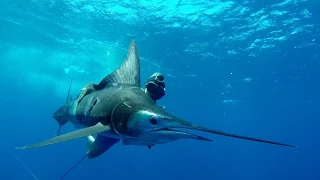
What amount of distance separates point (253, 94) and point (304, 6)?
2018cm

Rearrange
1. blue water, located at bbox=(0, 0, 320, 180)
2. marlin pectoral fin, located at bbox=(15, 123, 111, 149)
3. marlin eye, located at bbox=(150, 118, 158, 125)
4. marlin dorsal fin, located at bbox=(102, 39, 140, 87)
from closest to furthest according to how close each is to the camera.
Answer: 1. marlin pectoral fin, located at bbox=(15, 123, 111, 149)
2. marlin eye, located at bbox=(150, 118, 158, 125)
3. marlin dorsal fin, located at bbox=(102, 39, 140, 87)
4. blue water, located at bbox=(0, 0, 320, 180)

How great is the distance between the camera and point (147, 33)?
2012cm

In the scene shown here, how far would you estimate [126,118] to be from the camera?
3.38 meters

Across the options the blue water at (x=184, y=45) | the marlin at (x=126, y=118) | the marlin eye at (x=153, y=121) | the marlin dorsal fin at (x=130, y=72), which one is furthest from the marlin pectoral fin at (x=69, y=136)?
the blue water at (x=184, y=45)

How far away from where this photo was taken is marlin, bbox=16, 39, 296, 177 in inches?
112

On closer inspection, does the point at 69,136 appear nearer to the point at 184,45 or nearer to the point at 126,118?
the point at 126,118

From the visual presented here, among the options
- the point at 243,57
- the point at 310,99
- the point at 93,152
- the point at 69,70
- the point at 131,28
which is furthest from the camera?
the point at 310,99

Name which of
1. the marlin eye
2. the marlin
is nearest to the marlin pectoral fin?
the marlin

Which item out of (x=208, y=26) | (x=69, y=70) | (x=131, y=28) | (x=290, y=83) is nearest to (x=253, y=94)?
(x=290, y=83)

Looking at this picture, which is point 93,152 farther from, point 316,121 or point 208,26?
point 316,121

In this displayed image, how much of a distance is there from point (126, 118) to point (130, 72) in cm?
171

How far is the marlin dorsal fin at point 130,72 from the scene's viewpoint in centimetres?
484

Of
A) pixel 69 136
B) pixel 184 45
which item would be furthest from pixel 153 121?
pixel 184 45

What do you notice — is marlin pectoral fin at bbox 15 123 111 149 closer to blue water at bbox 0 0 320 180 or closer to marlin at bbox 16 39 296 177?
marlin at bbox 16 39 296 177
